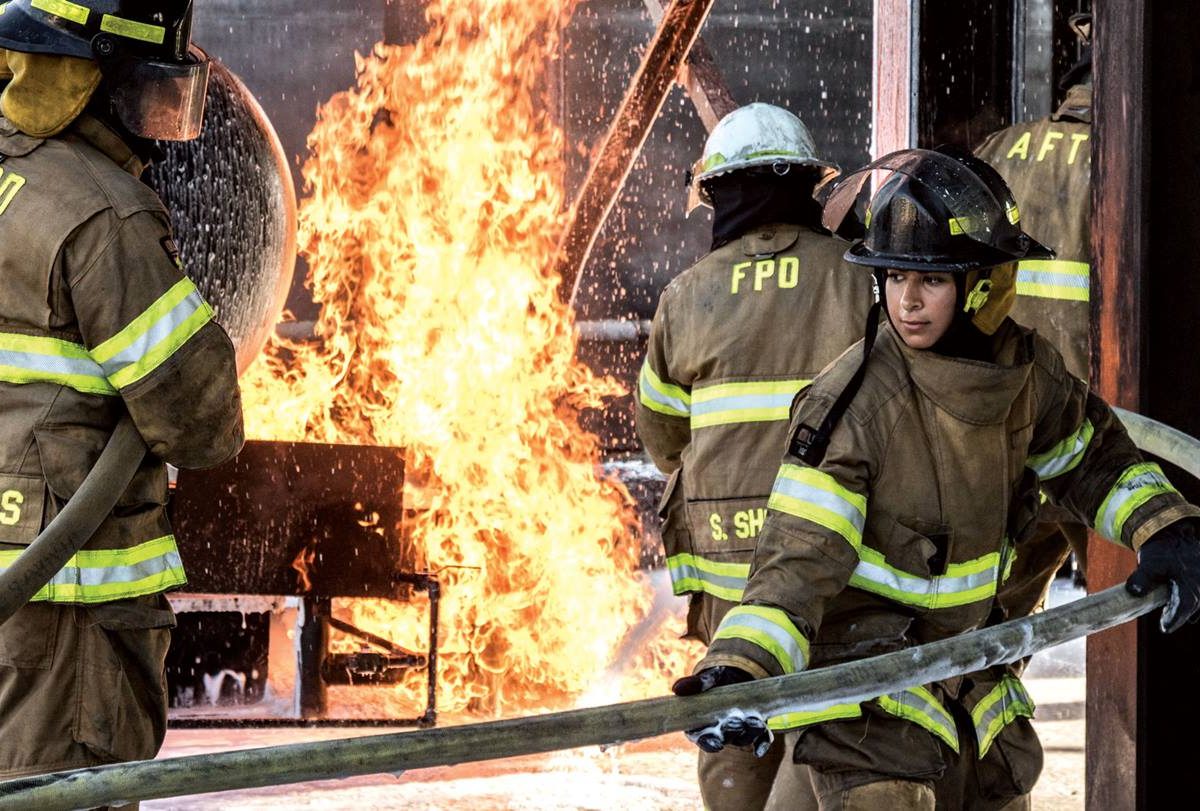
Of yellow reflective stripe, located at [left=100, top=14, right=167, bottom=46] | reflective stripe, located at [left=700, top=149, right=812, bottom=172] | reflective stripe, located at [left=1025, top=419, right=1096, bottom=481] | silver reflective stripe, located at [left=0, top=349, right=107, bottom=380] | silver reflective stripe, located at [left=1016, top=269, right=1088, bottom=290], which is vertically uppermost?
yellow reflective stripe, located at [left=100, top=14, right=167, bottom=46]

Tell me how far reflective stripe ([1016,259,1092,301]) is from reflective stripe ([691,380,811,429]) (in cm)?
85

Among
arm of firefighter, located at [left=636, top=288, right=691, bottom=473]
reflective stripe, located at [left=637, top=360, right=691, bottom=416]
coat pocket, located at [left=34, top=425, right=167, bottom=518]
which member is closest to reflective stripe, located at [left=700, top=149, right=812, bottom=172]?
arm of firefighter, located at [left=636, top=288, right=691, bottom=473]

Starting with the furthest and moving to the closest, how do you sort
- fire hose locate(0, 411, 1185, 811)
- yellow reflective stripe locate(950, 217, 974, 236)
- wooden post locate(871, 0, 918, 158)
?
wooden post locate(871, 0, 918, 158) → yellow reflective stripe locate(950, 217, 974, 236) → fire hose locate(0, 411, 1185, 811)

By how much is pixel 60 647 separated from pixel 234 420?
56 centimetres

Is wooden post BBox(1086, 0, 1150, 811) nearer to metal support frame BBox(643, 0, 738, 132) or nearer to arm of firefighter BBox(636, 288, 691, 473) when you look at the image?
arm of firefighter BBox(636, 288, 691, 473)

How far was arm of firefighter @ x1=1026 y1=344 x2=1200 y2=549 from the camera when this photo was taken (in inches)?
122

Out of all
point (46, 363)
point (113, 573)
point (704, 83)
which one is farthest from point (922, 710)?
point (704, 83)

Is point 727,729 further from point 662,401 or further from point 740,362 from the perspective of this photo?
point 662,401

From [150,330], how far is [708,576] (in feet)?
5.10

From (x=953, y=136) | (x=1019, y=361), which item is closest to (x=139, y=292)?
(x=1019, y=361)

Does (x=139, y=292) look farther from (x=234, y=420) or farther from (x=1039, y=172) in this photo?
(x=1039, y=172)

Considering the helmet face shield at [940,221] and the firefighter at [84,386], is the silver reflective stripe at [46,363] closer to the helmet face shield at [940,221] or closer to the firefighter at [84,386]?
the firefighter at [84,386]

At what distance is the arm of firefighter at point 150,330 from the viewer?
10.1 feet

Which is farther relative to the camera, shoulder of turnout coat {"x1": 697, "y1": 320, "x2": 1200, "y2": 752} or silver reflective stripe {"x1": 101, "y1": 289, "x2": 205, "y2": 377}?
silver reflective stripe {"x1": 101, "y1": 289, "x2": 205, "y2": 377}
